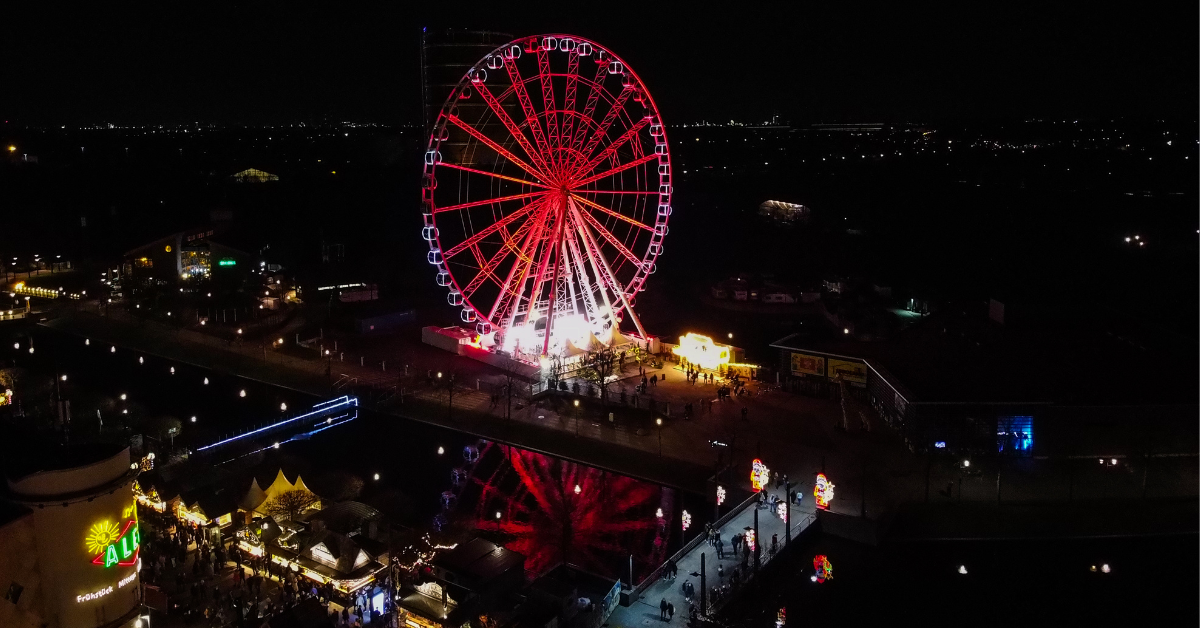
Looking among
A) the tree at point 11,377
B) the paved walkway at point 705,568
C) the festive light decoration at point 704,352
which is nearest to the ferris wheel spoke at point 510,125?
the festive light decoration at point 704,352

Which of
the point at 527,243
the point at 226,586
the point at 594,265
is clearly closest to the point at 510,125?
the point at 527,243

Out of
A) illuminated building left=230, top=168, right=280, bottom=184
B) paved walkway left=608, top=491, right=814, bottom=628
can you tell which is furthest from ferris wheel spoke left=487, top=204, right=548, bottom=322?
illuminated building left=230, top=168, right=280, bottom=184

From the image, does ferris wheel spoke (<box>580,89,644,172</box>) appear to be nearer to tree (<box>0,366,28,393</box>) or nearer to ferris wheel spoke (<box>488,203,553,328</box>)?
ferris wheel spoke (<box>488,203,553,328</box>)

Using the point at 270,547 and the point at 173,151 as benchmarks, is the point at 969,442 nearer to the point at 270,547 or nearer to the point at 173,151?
the point at 270,547

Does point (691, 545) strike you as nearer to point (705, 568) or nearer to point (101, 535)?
point (705, 568)

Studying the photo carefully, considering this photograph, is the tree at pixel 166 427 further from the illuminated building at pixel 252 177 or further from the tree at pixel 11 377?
the illuminated building at pixel 252 177

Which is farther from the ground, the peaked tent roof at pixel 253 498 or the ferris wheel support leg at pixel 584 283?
the ferris wheel support leg at pixel 584 283
